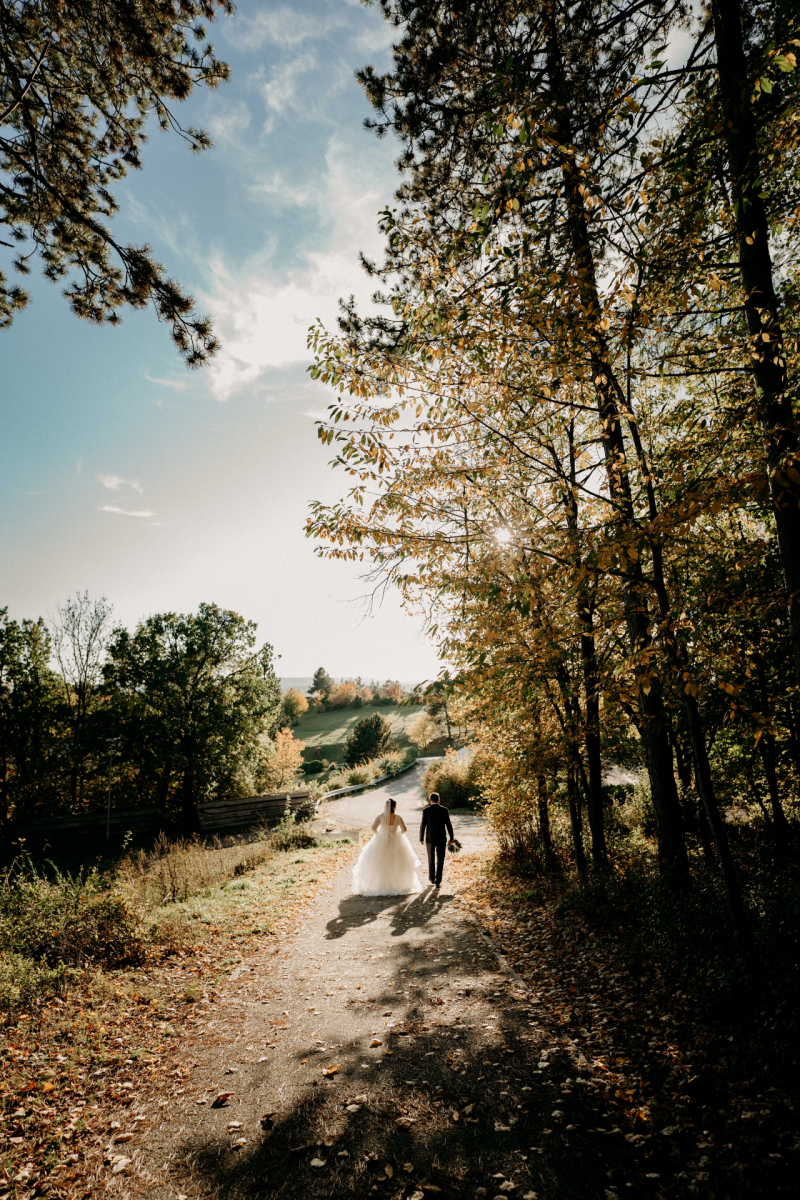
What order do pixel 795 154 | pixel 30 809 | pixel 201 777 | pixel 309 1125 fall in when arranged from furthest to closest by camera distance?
pixel 201 777 → pixel 30 809 → pixel 795 154 → pixel 309 1125

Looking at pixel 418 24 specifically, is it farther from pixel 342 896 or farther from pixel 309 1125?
pixel 342 896

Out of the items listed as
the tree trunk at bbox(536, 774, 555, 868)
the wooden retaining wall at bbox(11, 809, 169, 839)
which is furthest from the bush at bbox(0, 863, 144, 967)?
the wooden retaining wall at bbox(11, 809, 169, 839)

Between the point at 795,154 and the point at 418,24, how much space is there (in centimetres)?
424

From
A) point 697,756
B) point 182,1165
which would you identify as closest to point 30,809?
point 182,1165

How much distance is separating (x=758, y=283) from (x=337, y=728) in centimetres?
7157

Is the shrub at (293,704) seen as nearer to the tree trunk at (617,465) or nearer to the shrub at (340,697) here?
the shrub at (340,697)

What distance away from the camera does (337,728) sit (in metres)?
71.9

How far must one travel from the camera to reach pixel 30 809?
23.7m

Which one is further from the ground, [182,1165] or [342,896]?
[182,1165]

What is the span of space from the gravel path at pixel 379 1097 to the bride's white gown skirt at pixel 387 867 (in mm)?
4213

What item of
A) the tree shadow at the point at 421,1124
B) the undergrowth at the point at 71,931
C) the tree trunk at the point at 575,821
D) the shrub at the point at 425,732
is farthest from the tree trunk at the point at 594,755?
the shrub at the point at 425,732

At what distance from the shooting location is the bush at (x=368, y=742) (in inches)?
1619

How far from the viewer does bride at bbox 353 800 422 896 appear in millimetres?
10648

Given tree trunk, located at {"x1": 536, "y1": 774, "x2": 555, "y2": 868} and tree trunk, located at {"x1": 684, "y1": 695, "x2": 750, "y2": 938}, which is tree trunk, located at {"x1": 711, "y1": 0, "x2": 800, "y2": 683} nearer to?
tree trunk, located at {"x1": 684, "y1": 695, "x2": 750, "y2": 938}
